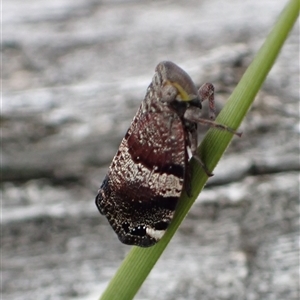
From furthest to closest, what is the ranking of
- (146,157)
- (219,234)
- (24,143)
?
(24,143), (219,234), (146,157)

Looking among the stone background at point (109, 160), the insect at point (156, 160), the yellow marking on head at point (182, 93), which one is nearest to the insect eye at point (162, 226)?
the insect at point (156, 160)

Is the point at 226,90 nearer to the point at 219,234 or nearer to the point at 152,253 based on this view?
the point at 219,234

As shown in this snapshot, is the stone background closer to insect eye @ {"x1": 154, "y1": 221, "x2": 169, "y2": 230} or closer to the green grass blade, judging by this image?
insect eye @ {"x1": 154, "y1": 221, "x2": 169, "y2": 230}

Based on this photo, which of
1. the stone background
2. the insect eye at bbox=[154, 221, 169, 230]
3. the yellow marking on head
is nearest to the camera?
the insect eye at bbox=[154, 221, 169, 230]

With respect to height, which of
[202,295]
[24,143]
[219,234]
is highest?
[24,143]

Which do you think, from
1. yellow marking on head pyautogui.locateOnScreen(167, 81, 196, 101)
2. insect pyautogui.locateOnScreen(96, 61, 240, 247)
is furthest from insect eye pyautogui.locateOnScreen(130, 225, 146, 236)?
yellow marking on head pyautogui.locateOnScreen(167, 81, 196, 101)

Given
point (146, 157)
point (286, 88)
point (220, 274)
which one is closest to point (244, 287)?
point (220, 274)
